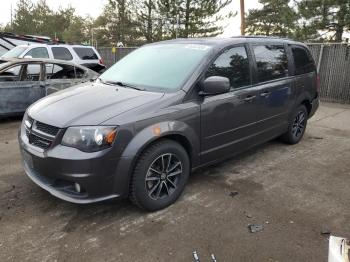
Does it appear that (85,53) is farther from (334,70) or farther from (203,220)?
(203,220)

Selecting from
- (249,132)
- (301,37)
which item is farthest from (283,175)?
(301,37)

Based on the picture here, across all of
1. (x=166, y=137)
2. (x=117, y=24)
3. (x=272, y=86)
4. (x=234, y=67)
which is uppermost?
(x=117, y=24)

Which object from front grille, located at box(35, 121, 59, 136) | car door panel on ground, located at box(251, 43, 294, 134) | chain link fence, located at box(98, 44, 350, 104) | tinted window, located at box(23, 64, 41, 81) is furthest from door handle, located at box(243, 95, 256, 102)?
chain link fence, located at box(98, 44, 350, 104)

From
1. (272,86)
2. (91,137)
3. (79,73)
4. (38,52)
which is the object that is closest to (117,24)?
(38,52)

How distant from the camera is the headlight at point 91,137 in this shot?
3424mm

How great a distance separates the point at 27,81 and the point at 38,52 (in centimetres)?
439

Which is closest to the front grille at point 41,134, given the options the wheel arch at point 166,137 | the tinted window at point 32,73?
the wheel arch at point 166,137

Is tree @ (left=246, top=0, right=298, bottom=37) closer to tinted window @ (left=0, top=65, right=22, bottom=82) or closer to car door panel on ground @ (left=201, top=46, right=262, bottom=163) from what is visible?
tinted window @ (left=0, top=65, right=22, bottom=82)

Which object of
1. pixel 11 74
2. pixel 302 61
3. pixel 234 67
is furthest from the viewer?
pixel 11 74

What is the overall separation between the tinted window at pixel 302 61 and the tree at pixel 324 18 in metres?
11.3

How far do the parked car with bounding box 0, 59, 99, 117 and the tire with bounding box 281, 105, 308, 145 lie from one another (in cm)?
479

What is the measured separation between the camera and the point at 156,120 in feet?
12.4

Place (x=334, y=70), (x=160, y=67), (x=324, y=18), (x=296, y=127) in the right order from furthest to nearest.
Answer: (x=324, y=18)
(x=334, y=70)
(x=296, y=127)
(x=160, y=67)

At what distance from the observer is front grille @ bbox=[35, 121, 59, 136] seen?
141 inches
